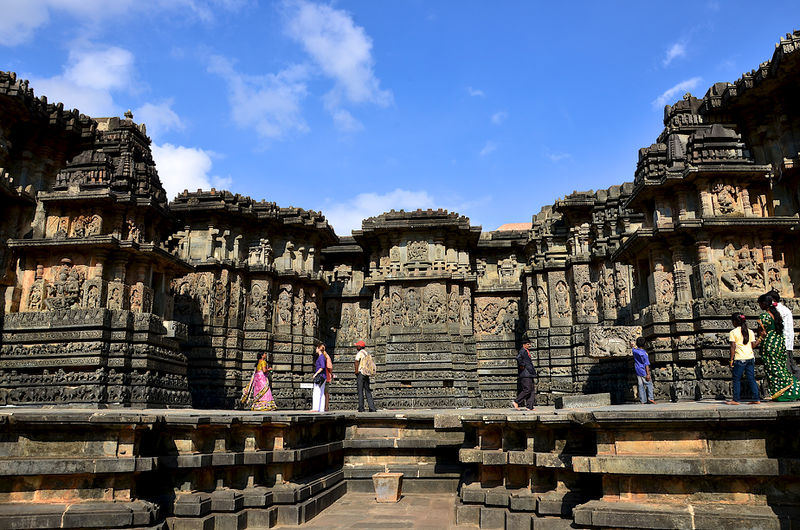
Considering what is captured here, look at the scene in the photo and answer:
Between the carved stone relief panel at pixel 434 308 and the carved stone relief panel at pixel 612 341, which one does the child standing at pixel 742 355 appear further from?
the carved stone relief panel at pixel 434 308

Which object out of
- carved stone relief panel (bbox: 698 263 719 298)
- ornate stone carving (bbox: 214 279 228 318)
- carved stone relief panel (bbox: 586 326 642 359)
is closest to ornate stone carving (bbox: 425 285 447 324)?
ornate stone carving (bbox: 214 279 228 318)

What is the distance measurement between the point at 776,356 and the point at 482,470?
547cm

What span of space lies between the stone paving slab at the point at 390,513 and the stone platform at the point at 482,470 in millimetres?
262

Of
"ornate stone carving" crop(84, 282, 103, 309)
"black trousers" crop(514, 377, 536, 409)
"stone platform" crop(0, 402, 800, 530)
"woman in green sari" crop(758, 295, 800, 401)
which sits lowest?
"stone platform" crop(0, 402, 800, 530)

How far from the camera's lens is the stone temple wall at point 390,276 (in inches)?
563

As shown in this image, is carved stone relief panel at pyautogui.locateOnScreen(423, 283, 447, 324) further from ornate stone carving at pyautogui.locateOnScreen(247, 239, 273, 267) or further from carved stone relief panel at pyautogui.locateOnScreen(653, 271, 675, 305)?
carved stone relief panel at pyautogui.locateOnScreen(653, 271, 675, 305)

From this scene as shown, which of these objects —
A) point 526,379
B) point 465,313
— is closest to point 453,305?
point 465,313

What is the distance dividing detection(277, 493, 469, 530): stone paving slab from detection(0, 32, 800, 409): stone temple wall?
24.6 feet

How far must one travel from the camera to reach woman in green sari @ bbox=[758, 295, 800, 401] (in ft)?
30.4

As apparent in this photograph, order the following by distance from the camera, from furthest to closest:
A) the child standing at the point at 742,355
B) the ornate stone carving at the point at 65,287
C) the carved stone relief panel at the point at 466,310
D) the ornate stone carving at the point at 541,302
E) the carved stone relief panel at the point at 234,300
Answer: the carved stone relief panel at the point at 466,310
the ornate stone carving at the point at 541,302
the carved stone relief panel at the point at 234,300
the ornate stone carving at the point at 65,287
the child standing at the point at 742,355

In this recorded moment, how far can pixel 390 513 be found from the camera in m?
8.44

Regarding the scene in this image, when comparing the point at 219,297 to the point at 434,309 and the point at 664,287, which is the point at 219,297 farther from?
the point at 664,287

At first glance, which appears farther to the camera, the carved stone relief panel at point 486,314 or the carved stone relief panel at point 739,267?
the carved stone relief panel at point 486,314

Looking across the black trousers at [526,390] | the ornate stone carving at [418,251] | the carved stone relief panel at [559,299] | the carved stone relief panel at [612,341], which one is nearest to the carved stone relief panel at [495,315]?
the carved stone relief panel at [559,299]
